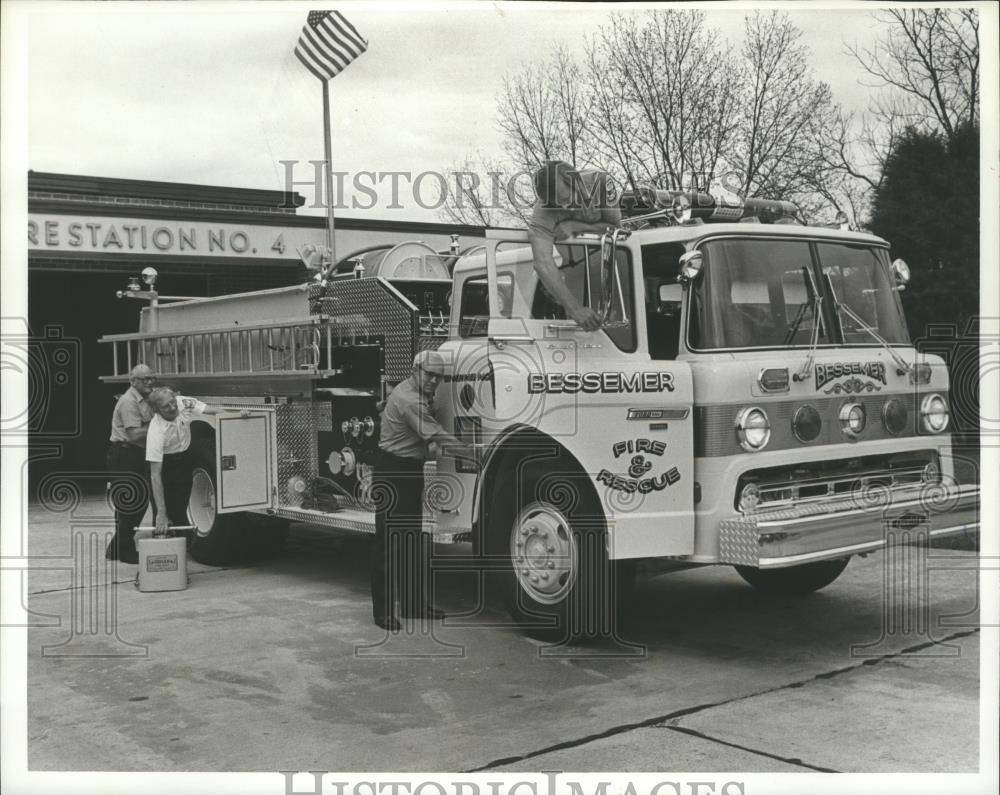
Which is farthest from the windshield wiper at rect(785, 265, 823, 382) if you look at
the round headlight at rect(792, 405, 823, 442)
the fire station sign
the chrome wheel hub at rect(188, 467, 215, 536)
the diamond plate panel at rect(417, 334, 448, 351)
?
the fire station sign

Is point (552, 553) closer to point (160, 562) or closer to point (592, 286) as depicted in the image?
point (592, 286)

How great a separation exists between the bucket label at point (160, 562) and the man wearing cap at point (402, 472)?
2.01m

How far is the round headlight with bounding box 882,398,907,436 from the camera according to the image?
716cm

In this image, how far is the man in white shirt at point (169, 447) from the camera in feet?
31.3

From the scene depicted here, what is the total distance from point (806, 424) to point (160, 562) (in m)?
4.87

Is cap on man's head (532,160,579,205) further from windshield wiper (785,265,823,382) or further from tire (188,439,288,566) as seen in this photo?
tire (188,439,288,566)

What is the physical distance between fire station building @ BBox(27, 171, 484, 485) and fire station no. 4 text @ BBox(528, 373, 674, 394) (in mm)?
8052

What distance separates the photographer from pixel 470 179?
11.0 metres

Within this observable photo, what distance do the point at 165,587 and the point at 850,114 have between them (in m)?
9.78

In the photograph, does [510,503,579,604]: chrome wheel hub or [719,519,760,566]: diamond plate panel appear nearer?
[719,519,760,566]: diamond plate panel

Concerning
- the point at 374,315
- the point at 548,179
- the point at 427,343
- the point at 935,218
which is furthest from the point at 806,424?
the point at 935,218

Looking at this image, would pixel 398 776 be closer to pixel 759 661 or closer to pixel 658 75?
pixel 759 661

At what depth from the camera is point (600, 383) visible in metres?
6.66

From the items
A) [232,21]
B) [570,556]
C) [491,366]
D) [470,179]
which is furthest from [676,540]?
[470,179]
